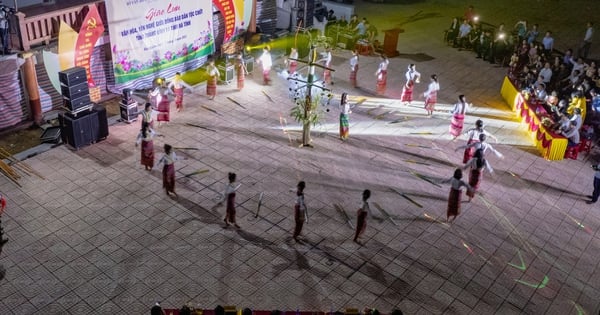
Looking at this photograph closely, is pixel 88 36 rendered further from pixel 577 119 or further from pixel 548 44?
pixel 548 44

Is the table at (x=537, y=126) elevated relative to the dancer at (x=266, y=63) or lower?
lower

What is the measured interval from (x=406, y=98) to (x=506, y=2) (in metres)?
21.3

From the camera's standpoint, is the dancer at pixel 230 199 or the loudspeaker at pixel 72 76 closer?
the dancer at pixel 230 199

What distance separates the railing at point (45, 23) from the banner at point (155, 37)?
43.1 inches

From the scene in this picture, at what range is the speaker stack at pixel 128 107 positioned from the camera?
20.1 meters

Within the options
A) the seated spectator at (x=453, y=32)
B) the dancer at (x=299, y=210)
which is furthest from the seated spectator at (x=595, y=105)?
the dancer at (x=299, y=210)

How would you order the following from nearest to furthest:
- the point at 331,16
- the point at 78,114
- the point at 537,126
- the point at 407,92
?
the point at 78,114
the point at 537,126
the point at 407,92
the point at 331,16

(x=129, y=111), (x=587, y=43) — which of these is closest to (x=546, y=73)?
(x=587, y=43)

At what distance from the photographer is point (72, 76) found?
17984 millimetres

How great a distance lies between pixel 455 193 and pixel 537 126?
662cm

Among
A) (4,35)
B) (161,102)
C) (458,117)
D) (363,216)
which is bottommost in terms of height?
(363,216)

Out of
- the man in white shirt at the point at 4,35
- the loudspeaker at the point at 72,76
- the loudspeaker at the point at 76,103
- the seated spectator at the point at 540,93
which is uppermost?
the man in white shirt at the point at 4,35

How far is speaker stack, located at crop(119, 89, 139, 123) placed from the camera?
20.1 meters

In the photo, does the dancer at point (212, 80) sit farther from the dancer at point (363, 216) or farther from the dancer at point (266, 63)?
the dancer at point (363, 216)
